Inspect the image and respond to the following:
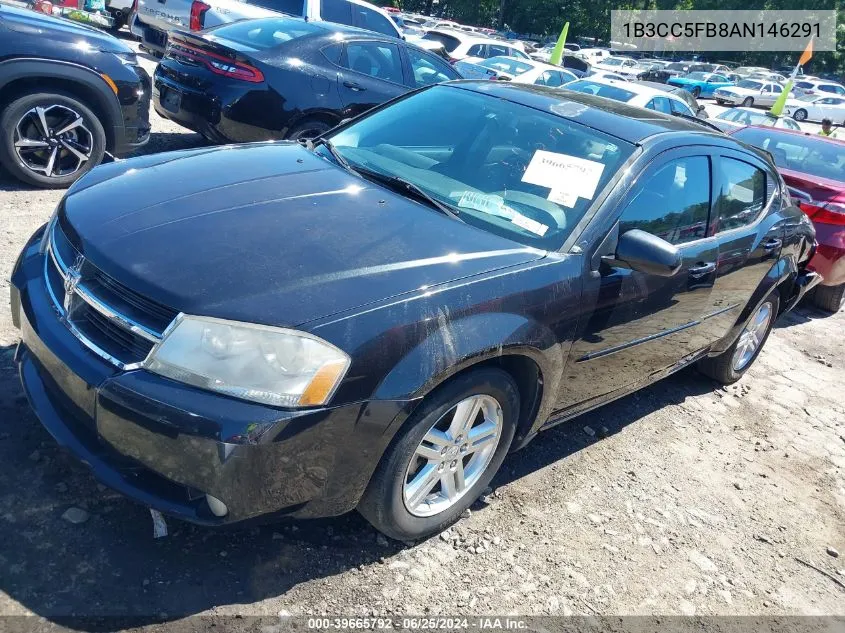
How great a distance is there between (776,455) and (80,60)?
5.50m

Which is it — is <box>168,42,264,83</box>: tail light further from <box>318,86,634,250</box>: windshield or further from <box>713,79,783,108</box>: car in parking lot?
<box>713,79,783,108</box>: car in parking lot

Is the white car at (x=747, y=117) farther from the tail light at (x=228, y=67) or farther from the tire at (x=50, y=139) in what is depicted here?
the tire at (x=50, y=139)

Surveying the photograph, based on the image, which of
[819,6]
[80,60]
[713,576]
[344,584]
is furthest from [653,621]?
[819,6]

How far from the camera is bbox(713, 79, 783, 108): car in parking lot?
3547cm

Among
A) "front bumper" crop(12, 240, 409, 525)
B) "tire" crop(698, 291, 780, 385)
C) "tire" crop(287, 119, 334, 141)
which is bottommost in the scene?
"tire" crop(698, 291, 780, 385)

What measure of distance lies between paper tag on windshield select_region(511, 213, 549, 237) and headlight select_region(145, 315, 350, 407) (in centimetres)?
119

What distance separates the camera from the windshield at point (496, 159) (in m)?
3.08

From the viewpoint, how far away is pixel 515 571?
284 centimetres

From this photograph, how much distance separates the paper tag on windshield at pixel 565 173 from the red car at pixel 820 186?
4.26 m

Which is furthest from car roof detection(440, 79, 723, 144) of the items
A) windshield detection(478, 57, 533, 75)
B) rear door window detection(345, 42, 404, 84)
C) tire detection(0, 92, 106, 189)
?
windshield detection(478, 57, 533, 75)

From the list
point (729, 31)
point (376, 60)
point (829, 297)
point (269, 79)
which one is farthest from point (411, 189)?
point (729, 31)

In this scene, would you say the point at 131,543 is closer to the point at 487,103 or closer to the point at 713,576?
the point at 713,576

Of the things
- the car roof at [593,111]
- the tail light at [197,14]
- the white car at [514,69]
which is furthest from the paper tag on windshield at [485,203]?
the white car at [514,69]

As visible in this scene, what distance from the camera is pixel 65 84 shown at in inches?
209
